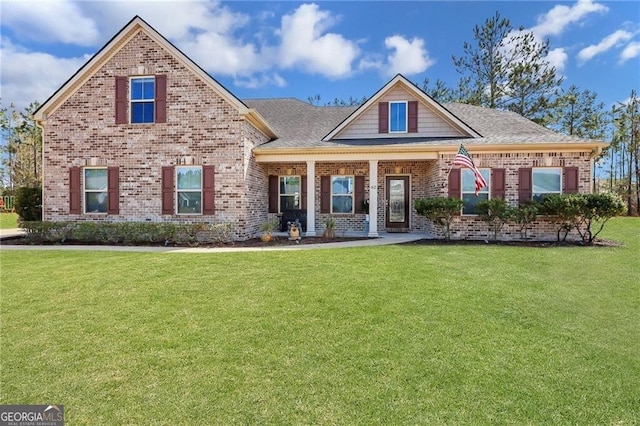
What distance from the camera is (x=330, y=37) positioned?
48.2 feet

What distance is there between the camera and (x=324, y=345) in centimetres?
360

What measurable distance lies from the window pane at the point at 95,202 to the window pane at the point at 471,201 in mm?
12608

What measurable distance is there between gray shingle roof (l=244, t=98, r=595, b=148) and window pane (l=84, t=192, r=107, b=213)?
6062 millimetres

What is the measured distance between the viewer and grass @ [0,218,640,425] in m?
2.62

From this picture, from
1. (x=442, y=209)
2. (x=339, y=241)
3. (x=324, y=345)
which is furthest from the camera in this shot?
(x=339, y=241)

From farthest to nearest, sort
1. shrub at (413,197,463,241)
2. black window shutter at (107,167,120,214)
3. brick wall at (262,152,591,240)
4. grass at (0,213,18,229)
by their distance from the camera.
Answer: grass at (0,213,18,229) → black window shutter at (107,167,120,214) → brick wall at (262,152,591,240) → shrub at (413,197,463,241)

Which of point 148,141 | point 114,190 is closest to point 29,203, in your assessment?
point 114,190

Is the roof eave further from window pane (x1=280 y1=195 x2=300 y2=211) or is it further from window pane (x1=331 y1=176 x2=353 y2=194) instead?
window pane (x1=280 y1=195 x2=300 y2=211)

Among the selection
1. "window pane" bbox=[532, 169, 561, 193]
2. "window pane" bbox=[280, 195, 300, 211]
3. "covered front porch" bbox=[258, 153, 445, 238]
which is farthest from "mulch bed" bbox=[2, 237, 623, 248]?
"window pane" bbox=[280, 195, 300, 211]

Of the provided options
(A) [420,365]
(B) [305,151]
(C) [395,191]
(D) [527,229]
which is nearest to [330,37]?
(B) [305,151]

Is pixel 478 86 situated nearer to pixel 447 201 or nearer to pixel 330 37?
pixel 330 37

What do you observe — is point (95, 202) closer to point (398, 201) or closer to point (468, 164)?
point (398, 201)

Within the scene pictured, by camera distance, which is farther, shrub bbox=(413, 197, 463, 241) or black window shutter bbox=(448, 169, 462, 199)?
black window shutter bbox=(448, 169, 462, 199)

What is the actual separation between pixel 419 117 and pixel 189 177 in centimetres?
883
